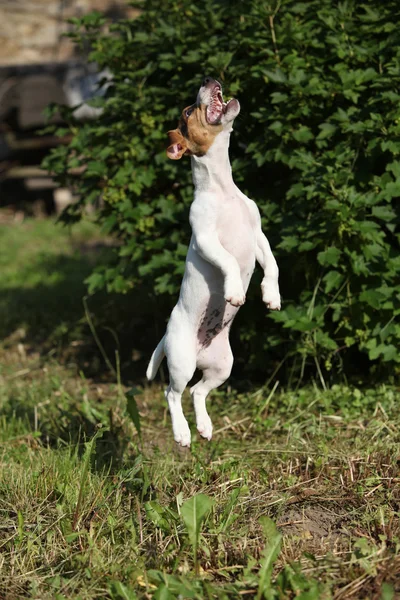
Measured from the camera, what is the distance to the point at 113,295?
5359 millimetres

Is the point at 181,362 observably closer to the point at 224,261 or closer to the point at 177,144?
the point at 224,261

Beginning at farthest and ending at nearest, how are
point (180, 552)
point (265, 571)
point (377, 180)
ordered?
1. point (377, 180)
2. point (180, 552)
3. point (265, 571)

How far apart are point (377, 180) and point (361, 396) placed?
1.07 m

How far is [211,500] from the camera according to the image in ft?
7.76

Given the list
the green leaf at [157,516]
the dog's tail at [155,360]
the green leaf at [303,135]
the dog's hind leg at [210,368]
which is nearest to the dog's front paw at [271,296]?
the dog's hind leg at [210,368]

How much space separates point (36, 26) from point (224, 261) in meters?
9.88

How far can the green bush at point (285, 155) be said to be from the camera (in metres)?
3.38

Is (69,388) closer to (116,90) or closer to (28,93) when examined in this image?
(116,90)

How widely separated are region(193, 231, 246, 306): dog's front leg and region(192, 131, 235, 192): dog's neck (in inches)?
6.5

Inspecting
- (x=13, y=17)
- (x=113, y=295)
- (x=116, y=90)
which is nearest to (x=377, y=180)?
(x=116, y=90)

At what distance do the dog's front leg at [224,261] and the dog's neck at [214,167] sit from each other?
0.54 ft

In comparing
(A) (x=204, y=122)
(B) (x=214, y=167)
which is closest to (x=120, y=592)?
(B) (x=214, y=167)

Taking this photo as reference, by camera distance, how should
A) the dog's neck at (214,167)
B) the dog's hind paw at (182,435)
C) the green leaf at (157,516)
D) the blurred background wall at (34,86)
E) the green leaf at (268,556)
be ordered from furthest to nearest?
the blurred background wall at (34,86) < the green leaf at (157,516) < the dog's hind paw at (182,435) < the dog's neck at (214,167) < the green leaf at (268,556)

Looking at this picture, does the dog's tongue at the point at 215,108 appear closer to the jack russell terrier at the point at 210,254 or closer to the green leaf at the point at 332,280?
the jack russell terrier at the point at 210,254
